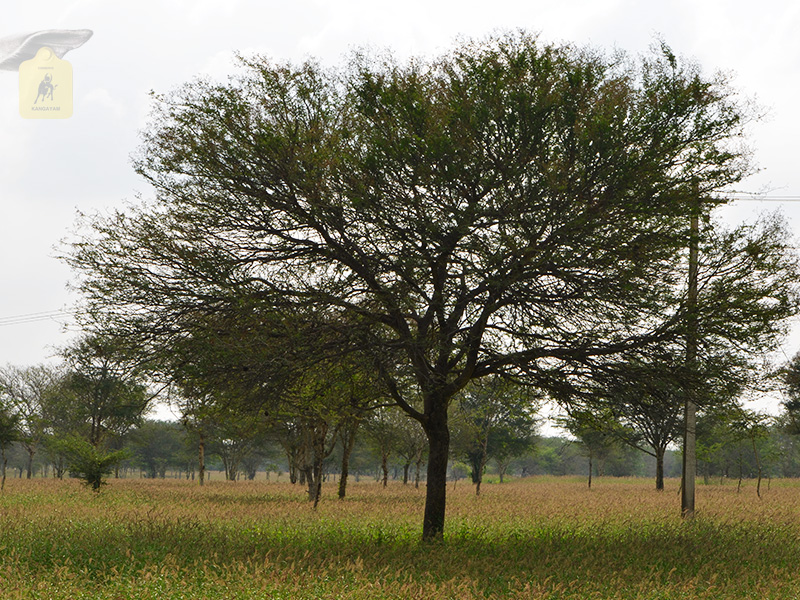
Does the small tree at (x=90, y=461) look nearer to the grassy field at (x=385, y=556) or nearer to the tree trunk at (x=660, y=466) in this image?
the grassy field at (x=385, y=556)

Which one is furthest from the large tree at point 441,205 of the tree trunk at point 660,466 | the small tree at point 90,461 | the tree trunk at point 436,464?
the tree trunk at point 660,466

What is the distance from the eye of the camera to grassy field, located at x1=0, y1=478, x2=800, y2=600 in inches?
330

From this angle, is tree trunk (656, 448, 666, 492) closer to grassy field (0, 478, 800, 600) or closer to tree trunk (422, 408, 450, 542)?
grassy field (0, 478, 800, 600)

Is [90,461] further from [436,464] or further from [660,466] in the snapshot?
[660,466]

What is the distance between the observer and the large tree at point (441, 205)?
10.9m

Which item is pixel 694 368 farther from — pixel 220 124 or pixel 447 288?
pixel 220 124

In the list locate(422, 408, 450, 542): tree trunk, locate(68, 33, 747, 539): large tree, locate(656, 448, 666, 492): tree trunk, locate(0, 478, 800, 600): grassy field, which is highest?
locate(68, 33, 747, 539): large tree

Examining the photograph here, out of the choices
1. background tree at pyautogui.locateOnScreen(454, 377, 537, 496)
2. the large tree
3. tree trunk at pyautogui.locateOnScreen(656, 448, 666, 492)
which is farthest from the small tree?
tree trunk at pyautogui.locateOnScreen(656, 448, 666, 492)

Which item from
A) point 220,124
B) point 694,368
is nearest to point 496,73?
point 220,124

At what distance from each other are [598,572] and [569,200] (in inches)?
241

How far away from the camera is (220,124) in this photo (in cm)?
1237

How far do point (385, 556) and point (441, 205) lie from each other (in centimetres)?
631

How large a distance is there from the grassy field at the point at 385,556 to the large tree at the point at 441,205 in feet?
9.21

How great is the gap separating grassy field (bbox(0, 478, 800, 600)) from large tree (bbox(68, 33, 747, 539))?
2.81 m
